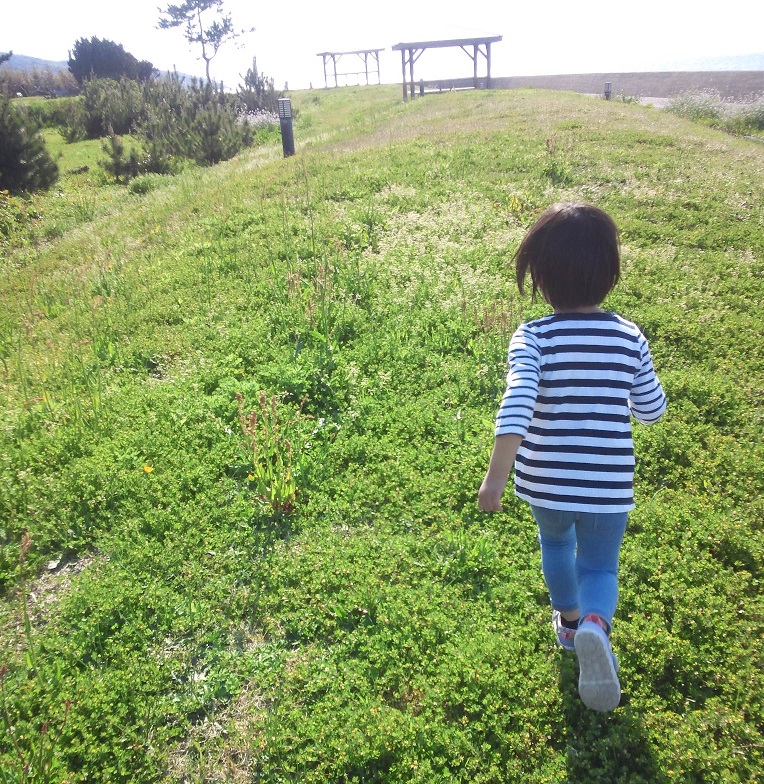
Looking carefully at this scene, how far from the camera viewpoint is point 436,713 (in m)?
2.63

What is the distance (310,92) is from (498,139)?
33949mm

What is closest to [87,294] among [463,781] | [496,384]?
[496,384]

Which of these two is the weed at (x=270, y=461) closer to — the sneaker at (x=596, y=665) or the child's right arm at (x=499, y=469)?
the child's right arm at (x=499, y=469)

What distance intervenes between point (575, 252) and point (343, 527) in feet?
7.87

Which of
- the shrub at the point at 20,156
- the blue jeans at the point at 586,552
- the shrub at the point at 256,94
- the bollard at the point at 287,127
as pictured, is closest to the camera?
the blue jeans at the point at 586,552

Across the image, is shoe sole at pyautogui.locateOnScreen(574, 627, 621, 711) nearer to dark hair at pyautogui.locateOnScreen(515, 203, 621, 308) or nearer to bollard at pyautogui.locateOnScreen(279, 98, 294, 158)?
dark hair at pyautogui.locateOnScreen(515, 203, 621, 308)

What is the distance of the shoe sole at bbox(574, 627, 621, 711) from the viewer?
7.14 ft

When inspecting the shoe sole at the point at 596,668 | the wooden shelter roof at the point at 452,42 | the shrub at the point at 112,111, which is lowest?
the shoe sole at the point at 596,668

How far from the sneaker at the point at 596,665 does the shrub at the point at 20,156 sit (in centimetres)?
1649

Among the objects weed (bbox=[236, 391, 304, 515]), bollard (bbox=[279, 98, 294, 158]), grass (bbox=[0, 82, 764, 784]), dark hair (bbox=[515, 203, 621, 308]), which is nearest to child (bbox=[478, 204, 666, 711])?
dark hair (bbox=[515, 203, 621, 308])

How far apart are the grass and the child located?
2.32ft

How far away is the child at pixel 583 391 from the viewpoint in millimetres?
2174

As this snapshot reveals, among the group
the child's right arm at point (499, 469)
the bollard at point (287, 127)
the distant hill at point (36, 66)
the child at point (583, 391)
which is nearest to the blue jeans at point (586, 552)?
the child at point (583, 391)

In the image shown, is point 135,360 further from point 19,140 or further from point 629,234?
point 19,140
